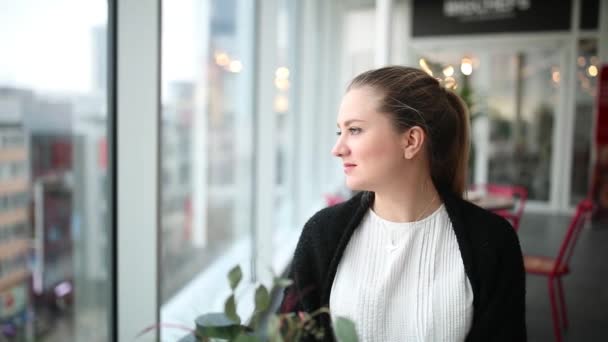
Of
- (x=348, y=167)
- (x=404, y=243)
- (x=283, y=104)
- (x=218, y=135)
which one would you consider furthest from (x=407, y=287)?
(x=218, y=135)

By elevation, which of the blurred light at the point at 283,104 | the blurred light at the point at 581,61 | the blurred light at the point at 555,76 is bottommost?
the blurred light at the point at 283,104

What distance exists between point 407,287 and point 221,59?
629 centimetres

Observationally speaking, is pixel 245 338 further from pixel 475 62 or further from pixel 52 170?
pixel 475 62

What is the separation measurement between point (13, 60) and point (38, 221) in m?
1.66

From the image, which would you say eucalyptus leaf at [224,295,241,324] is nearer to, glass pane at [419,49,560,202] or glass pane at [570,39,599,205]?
glass pane at [419,49,560,202]

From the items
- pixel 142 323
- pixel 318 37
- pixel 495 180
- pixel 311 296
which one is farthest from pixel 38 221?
pixel 495 180

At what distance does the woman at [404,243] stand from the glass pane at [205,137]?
292 cm

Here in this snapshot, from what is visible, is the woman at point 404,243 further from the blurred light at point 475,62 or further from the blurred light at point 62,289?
the blurred light at point 475,62

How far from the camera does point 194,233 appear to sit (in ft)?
27.4

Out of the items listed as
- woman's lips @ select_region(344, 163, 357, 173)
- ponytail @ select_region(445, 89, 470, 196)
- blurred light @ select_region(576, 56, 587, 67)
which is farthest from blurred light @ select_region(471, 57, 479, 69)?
woman's lips @ select_region(344, 163, 357, 173)

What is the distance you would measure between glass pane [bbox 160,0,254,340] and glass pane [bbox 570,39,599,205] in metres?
5.92

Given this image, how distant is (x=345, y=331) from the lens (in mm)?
704

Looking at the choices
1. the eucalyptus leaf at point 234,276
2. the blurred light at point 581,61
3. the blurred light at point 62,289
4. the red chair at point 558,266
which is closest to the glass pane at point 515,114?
the blurred light at point 581,61

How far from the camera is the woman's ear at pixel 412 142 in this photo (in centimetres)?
128
